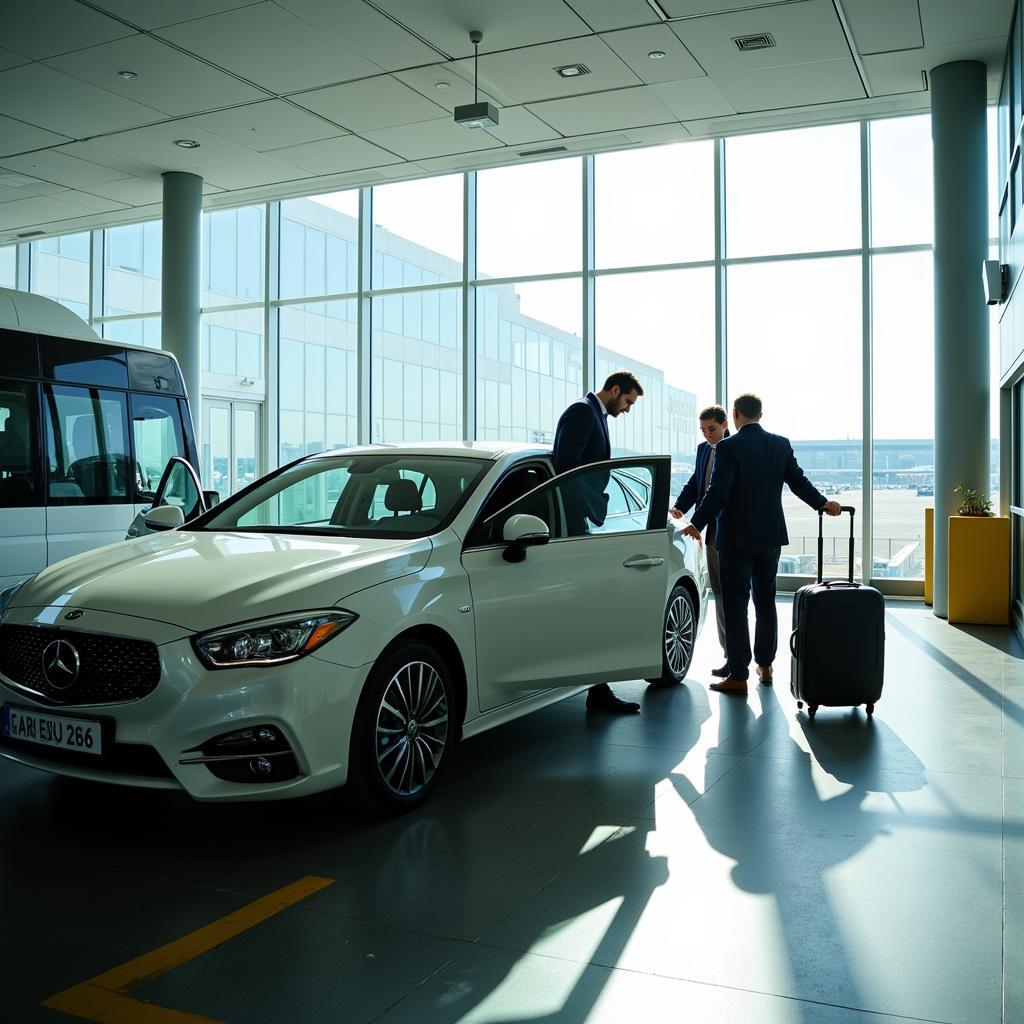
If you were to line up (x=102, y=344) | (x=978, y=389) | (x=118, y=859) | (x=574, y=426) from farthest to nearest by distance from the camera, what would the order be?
(x=978, y=389)
(x=102, y=344)
(x=574, y=426)
(x=118, y=859)

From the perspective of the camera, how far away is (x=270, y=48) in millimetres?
8461

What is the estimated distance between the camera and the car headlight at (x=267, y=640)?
3240 mm

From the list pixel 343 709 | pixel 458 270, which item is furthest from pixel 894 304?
pixel 343 709

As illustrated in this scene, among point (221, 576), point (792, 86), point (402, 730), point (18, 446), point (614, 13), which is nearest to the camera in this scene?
point (221, 576)

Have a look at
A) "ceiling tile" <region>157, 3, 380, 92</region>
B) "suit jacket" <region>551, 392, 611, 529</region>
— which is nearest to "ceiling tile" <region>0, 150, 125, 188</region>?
"ceiling tile" <region>157, 3, 380, 92</region>

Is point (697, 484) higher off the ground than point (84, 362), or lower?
lower

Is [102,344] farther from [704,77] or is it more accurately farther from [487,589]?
[704,77]

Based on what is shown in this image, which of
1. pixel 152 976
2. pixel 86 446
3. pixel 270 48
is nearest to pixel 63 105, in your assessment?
pixel 270 48

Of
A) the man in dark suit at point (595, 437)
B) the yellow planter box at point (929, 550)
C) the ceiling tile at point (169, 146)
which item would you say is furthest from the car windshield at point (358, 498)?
the ceiling tile at point (169, 146)

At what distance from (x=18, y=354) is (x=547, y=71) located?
Answer: 16.5 feet

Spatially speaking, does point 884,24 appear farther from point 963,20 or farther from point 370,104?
point 370,104

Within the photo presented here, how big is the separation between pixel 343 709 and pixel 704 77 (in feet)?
24.9

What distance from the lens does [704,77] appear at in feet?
30.0

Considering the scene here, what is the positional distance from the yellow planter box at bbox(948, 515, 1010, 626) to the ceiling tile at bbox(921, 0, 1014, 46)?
383 cm
